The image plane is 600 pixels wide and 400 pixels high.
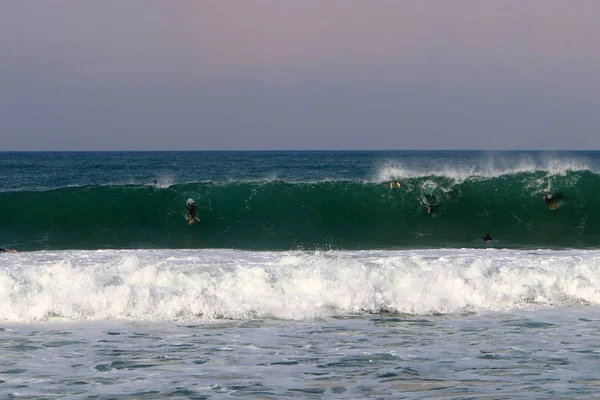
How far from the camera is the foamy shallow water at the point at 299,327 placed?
23.6 feet

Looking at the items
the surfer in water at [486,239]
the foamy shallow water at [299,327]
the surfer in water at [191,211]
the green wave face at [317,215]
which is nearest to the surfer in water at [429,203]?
the green wave face at [317,215]

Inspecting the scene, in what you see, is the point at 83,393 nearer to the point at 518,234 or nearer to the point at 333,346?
the point at 333,346

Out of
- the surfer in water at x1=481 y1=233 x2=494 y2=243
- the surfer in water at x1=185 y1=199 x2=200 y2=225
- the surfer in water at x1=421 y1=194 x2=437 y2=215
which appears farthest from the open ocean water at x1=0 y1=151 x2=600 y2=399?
the surfer in water at x1=421 y1=194 x2=437 y2=215

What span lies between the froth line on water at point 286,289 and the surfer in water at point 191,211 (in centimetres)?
947

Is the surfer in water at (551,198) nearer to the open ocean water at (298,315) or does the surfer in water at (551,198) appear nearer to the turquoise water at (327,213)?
the turquoise water at (327,213)

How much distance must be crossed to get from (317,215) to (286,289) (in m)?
11.3

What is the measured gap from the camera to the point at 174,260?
13812 millimetres

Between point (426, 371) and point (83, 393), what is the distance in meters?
3.37

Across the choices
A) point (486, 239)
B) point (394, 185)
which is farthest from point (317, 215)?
point (486, 239)

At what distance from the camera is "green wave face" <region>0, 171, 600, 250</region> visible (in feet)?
66.7

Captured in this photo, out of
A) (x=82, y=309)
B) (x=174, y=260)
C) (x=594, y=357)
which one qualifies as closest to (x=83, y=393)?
(x=82, y=309)

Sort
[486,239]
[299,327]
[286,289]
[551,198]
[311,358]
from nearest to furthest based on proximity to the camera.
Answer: [311,358]
[299,327]
[286,289]
[486,239]
[551,198]

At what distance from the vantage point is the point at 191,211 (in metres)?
22.8

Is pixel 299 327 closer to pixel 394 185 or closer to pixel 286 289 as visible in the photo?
pixel 286 289
